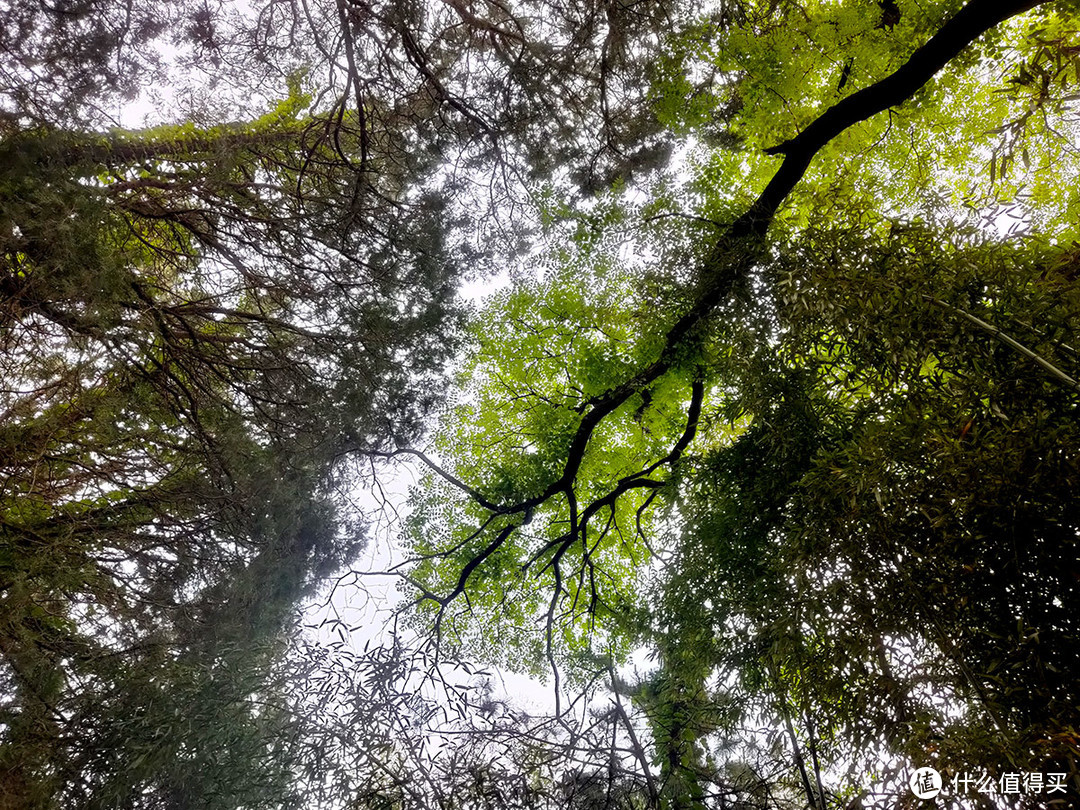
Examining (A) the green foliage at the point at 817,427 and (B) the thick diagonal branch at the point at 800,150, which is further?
(B) the thick diagonal branch at the point at 800,150

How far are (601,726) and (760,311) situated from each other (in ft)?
7.61

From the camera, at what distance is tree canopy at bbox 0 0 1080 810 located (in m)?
2.03

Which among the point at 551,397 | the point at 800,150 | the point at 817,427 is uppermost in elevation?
the point at 551,397

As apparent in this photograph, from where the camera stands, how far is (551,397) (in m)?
5.76

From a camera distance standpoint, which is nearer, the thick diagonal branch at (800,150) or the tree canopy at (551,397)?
the tree canopy at (551,397)

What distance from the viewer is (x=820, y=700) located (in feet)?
7.40

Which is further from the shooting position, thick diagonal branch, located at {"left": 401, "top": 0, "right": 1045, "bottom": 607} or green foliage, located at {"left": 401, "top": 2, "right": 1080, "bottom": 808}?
thick diagonal branch, located at {"left": 401, "top": 0, "right": 1045, "bottom": 607}

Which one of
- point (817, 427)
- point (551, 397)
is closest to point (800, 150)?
point (817, 427)

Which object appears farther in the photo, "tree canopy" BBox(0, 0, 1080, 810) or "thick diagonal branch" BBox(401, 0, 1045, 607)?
"thick diagonal branch" BBox(401, 0, 1045, 607)

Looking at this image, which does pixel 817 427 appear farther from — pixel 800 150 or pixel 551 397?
pixel 551 397

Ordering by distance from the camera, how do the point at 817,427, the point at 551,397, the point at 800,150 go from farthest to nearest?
the point at 551,397 → the point at 800,150 → the point at 817,427

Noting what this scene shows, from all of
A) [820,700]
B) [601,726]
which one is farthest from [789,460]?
[601,726]

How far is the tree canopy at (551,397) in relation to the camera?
6.67 ft

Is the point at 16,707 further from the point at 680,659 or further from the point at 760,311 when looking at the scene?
the point at 760,311
